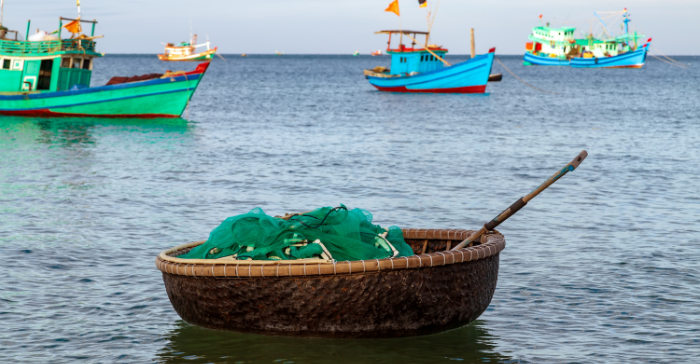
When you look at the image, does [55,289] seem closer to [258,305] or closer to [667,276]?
[258,305]

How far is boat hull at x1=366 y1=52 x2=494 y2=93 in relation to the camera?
47.0 meters

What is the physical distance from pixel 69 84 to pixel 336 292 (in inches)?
968

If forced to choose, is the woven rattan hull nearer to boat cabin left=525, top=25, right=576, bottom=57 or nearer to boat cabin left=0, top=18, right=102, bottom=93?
boat cabin left=0, top=18, right=102, bottom=93

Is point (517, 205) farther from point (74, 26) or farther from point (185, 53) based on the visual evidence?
point (185, 53)

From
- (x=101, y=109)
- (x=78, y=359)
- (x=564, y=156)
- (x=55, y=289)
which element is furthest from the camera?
(x=101, y=109)

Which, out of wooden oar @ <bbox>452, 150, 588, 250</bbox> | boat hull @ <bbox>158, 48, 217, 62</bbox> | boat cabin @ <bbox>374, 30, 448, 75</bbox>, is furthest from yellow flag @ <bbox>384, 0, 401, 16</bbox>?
boat hull @ <bbox>158, 48, 217, 62</bbox>

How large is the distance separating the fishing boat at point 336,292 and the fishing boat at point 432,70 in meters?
41.2

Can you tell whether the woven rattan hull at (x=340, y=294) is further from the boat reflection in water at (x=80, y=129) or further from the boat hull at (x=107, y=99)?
the boat hull at (x=107, y=99)

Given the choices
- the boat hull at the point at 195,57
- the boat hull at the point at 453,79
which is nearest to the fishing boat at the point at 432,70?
the boat hull at the point at 453,79

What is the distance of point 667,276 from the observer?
7.44 meters

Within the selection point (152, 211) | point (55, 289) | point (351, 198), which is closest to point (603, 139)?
point (351, 198)

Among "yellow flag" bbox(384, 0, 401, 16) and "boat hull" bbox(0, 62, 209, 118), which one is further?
"yellow flag" bbox(384, 0, 401, 16)

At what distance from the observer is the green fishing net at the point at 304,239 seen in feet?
18.5

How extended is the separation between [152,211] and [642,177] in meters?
9.29
